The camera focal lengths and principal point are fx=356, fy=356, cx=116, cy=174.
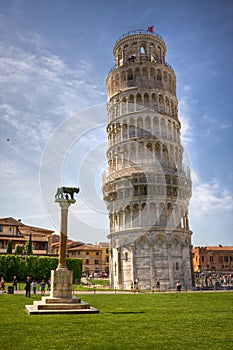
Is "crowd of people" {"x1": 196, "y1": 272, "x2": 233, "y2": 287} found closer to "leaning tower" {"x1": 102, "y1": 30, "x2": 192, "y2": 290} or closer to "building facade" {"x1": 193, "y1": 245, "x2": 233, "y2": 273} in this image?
"leaning tower" {"x1": 102, "y1": 30, "x2": 192, "y2": 290}

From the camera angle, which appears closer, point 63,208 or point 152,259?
point 63,208

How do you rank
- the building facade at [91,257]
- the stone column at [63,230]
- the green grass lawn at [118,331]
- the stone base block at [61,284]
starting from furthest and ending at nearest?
the building facade at [91,257] → the stone column at [63,230] → the stone base block at [61,284] → the green grass lawn at [118,331]

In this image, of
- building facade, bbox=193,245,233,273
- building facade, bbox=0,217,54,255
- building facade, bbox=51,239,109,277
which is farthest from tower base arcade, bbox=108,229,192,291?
building facade, bbox=193,245,233,273

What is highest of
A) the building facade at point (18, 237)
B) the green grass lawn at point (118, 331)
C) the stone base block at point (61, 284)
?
the building facade at point (18, 237)

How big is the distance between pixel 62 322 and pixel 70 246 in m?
88.9

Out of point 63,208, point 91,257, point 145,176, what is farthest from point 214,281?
point 91,257

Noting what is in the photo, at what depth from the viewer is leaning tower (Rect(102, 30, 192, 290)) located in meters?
48.3

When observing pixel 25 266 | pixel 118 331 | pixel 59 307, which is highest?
pixel 25 266

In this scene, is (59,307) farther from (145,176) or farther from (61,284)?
(145,176)

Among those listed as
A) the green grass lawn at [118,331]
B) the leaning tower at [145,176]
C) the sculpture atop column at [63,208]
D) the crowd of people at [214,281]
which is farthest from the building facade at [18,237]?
the green grass lawn at [118,331]

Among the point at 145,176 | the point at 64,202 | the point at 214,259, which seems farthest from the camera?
the point at 214,259

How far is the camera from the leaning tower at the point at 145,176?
48312 mm

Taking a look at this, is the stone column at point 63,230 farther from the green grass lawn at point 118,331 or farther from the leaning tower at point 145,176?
the leaning tower at point 145,176

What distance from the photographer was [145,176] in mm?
50625
